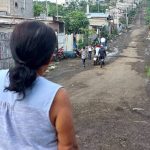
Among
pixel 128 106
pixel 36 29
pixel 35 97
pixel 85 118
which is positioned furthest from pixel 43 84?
pixel 128 106

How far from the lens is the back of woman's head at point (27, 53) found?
6.95ft

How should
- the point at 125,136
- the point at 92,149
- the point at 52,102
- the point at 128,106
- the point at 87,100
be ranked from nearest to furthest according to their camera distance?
1. the point at 52,102
2. the point at 92,149
3. the point at 125,136
4. the point at 128,106
5. the point at 87,100

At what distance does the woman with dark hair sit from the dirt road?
5.63 metres

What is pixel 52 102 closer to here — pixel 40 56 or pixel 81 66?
pixel 40 56

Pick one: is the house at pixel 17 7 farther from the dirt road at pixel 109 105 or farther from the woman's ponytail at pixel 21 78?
the woman's ponytail at pixel 21 78

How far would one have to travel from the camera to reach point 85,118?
10250 mm

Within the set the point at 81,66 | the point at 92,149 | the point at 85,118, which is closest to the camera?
the point at 92,149

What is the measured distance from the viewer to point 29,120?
2141 mm

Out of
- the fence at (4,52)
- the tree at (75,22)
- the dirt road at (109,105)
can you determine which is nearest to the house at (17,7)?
the tree at (75,22)

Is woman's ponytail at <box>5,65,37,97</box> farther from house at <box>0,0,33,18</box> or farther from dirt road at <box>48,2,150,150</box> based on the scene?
house at <box>0,0,33,18</box>

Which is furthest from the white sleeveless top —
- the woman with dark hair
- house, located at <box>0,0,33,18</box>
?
house, located at <box>0,0,33,18</box>

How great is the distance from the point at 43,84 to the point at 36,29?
27 centimetres

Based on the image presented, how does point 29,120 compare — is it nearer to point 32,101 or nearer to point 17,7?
point 32,101

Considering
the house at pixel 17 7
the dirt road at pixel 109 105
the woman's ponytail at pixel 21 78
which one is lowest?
the dirt road at pixel 109 105
